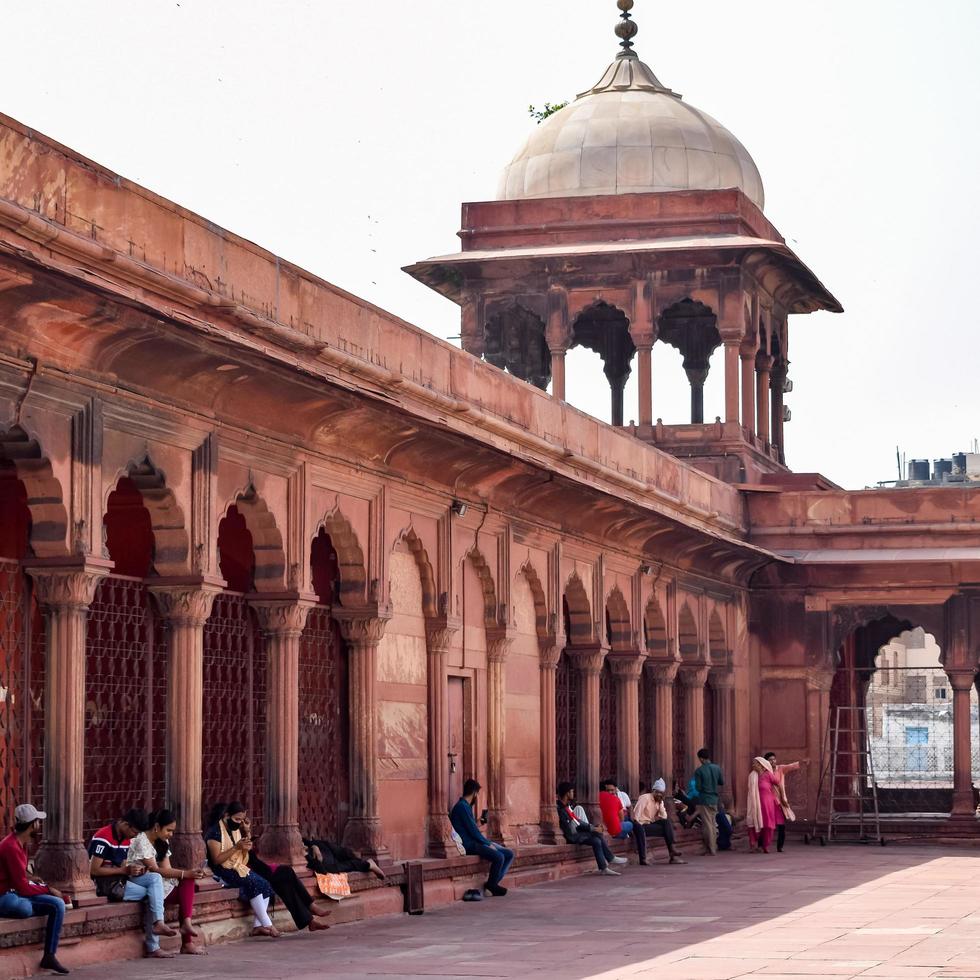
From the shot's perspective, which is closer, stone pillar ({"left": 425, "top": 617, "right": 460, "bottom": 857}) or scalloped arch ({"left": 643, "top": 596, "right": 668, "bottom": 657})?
stone pillar ({"left": 425, "top": 617, "right": 460, "bottom": 857})

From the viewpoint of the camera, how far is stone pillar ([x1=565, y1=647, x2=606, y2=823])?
2012 centimetres

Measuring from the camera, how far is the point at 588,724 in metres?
20.3

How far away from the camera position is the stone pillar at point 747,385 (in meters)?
27.2

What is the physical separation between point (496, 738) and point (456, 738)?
0.60 metres

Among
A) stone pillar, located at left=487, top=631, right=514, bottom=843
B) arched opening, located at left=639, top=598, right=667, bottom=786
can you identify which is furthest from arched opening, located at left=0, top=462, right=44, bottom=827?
arched opening, located at left=639, top=598, right=667, bottom=786

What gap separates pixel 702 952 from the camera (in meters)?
11.5

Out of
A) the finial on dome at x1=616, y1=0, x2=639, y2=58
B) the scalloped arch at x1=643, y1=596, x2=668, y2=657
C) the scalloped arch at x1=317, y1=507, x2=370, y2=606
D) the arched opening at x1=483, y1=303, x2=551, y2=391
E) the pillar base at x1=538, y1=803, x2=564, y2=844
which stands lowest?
the pillar base at x1=538, y1=803, x2=564, y2=844

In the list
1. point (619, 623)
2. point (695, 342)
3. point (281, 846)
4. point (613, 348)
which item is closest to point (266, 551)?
point (281, 846)

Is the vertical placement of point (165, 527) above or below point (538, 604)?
above

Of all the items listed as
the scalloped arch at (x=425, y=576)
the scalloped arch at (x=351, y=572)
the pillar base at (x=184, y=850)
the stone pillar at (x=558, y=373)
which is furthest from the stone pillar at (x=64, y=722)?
the stone pillar at (x=558, y=373)

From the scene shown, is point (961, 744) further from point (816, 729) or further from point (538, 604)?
point (538, 604)

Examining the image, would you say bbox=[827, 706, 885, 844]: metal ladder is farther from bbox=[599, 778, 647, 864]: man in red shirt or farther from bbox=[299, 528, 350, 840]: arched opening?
bbox=[299, 528, 350, 840]: arched opening

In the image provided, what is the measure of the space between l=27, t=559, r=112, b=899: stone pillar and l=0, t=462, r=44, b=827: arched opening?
275 mm

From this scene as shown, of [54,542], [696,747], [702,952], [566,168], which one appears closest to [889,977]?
[702,952]
